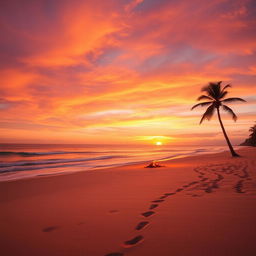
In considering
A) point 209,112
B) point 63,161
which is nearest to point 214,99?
point 209,112

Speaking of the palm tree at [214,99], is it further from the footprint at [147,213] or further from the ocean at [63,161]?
the footprint at [147,213]

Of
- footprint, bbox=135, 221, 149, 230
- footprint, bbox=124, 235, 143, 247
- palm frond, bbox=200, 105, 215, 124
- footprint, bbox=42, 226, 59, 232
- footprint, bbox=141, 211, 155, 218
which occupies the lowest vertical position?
footprint, bbox=42, 226, 59, 232

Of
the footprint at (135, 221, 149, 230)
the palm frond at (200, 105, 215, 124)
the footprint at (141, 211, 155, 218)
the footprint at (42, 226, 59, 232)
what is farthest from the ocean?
→ the footprint at (135, 221, 149, 230)

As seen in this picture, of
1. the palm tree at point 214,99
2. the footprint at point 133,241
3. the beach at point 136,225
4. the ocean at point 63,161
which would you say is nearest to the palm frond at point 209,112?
the palm tree at point 214,99

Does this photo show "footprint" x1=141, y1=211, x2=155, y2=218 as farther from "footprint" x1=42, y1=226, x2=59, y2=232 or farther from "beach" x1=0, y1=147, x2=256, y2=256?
"footprint" x1=42, y1=226, x2=59, y2=232

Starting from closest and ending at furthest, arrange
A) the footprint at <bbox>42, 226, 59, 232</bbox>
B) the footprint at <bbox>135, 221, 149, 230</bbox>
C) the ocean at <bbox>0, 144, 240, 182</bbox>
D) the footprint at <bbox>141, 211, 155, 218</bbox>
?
the footprint at <bbox>135, 221, 149, 230</bbox> < the footprint at <bbox>42, 226, 59, 232</bbox> < the footprint at <bbox>141, 211, 155, 218</bbox> < the ocean at <bbox>0, 144, 240, 182</bbox>

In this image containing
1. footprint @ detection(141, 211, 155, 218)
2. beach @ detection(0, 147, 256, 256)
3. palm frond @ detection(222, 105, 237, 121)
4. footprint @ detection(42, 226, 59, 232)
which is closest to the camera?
beach @ detection(0, 147, 256, 256)

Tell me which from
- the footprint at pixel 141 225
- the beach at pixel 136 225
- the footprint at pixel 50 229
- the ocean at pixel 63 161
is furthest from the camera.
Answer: the ocean at pixel 63 161

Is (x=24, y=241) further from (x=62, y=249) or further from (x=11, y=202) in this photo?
(x=11, y=202)

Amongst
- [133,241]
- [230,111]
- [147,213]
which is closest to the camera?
[133,241]

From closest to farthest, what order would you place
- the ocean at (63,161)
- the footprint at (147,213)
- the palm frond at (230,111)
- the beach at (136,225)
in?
the beach at (136,225) → the footprint at (147,213) → the ocean at (63,161) → the palm frond at (230,111)

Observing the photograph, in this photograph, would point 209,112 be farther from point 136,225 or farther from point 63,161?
point 136,225

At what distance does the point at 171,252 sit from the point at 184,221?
824mm

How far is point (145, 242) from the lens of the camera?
7.36 ft
